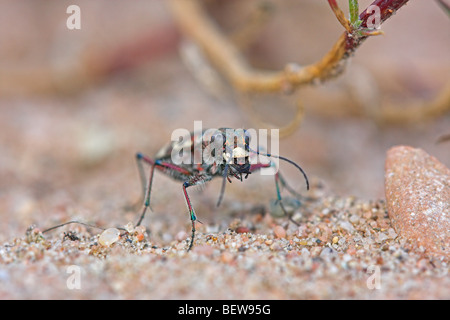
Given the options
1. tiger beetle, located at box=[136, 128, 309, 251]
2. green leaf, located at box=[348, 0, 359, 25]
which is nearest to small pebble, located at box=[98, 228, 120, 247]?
tiger beetle, located at box=[136, 128, 309, 251]

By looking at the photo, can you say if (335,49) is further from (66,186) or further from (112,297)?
(66,186)

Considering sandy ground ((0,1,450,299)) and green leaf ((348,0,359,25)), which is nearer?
sandy ground ((0,1,450,299))

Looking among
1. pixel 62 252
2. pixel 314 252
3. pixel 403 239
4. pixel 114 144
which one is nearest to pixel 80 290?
pixel 62 252

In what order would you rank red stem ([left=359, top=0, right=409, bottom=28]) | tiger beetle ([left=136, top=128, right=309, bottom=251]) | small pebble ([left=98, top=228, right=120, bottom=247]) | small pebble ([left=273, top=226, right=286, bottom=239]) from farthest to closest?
tiger beetle ([left=136, top=128, right=309, bottom=251])
small pebble ([left=273, top=226, right=286, bottom=239])
small pebble ([left=98, top=228, right=120, bottom=247])
red stem ([left=359, top=0, right=409, bottom=28])

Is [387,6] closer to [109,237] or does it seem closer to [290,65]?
[290,65]

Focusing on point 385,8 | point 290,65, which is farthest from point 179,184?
point 385,8

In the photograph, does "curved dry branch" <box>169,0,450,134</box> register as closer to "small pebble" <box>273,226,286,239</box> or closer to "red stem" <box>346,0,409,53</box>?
"red stem" <box>346,0,409,53</box>

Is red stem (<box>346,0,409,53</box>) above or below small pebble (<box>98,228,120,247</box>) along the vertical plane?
above
